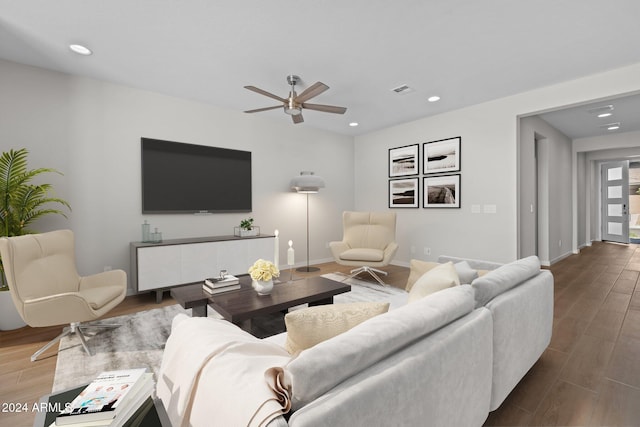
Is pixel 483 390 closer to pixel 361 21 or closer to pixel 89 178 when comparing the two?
pixel 361 21

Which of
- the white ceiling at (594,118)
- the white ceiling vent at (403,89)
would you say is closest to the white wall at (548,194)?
the white ceiling at (594,118)

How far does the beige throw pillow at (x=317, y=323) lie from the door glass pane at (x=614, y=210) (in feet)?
35.5

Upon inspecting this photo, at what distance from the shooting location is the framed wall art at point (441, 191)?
4.77 meters

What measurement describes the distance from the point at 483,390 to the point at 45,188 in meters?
3.99

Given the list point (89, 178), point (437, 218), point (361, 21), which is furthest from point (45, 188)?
point (437, 218)

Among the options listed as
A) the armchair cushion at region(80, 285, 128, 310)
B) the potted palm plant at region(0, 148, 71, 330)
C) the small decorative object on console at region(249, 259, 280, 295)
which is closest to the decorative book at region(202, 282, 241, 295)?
the small decorative object on console at region(249, 259, 280, 295)

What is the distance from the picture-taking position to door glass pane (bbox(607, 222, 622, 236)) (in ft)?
27.3

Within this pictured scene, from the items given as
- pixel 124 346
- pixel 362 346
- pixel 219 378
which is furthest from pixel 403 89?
pixel 124 346

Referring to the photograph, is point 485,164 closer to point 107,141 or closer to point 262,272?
point 262,272

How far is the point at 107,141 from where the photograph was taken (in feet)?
11.8

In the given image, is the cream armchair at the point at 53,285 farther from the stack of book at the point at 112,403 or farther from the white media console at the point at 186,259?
the stack of book at the point at 112,403

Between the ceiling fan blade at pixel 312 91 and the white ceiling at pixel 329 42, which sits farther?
the ceiling fan blade at pixel 312 91

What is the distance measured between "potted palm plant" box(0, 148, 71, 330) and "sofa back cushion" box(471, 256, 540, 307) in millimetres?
3772

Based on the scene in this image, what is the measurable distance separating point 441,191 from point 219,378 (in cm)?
481
